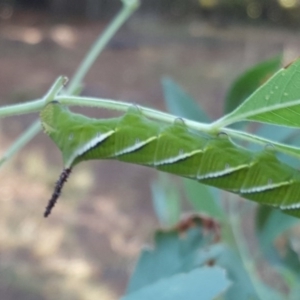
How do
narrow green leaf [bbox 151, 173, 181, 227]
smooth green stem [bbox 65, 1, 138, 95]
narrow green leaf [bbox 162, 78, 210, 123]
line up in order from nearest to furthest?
smooth green stem [bbox 65, 1, 138, 95] → narrow green leaf [bbox 162, 78, 210, 123] → narrow green leaf [bbox 151, 173, 181, 227]

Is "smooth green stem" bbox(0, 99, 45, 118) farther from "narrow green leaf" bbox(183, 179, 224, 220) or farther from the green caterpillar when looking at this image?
"narrow green leaf" bbox(183, 179, 224, 220)

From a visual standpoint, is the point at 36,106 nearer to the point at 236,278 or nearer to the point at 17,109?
the point at 17,109

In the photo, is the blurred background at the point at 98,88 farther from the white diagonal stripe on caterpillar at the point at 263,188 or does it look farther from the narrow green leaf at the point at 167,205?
the narrow green leaf at the point at 167,205

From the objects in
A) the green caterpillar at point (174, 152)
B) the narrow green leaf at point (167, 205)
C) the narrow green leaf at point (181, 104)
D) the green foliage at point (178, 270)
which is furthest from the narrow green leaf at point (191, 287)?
the narrow green leaf at point (167, 205)

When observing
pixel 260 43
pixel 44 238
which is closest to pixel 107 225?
pixel 44 238

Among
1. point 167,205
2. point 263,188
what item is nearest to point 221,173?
point 263,188

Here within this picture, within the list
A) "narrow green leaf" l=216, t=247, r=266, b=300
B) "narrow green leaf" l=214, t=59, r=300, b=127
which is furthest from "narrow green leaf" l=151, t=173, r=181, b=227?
"narrow green leaf" l=214, t=59, r=300, b=127

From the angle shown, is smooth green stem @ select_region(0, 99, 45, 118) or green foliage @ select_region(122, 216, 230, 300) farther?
green foliage @ select_region(122, 216, 230, 300)

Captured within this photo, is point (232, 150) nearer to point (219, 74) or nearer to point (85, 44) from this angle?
point (219, 74)
